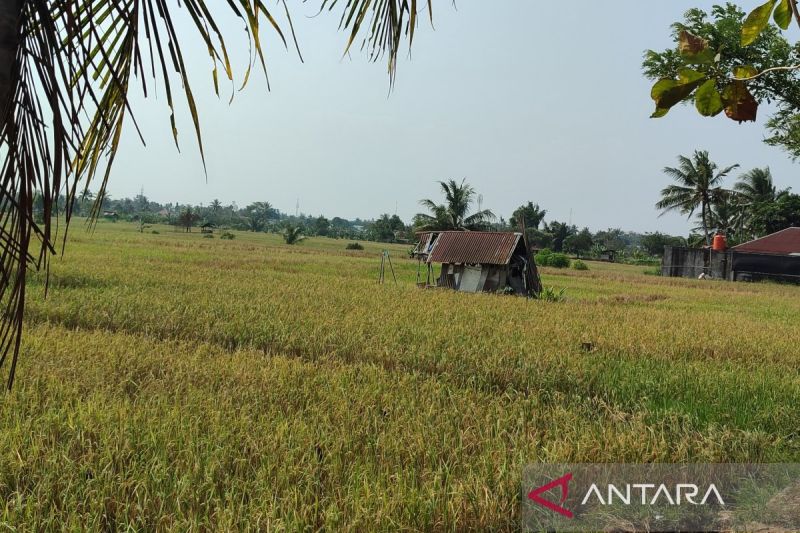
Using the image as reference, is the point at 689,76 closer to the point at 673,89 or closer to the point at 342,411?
the point at 673,89

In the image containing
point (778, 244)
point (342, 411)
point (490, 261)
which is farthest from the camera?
point (778, 244)

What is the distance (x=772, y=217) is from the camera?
107ft

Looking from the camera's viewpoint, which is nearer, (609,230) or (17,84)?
(17,84)

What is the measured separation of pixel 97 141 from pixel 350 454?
102 inches

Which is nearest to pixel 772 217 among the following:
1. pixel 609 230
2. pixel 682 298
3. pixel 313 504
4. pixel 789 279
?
pixel 789 279

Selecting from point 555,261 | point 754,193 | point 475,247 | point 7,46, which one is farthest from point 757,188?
point 7,46

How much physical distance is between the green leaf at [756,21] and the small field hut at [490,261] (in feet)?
45.1

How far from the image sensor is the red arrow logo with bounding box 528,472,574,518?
9.12 ft

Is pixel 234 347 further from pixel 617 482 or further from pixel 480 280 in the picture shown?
pixel 480 280

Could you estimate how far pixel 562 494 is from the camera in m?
2.90

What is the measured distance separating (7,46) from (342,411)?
3.54m

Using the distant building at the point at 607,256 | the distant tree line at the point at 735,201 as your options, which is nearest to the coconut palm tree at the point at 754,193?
the distant tree line at the point at 735,201

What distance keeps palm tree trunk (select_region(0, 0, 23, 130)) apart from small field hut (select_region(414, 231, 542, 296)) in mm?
14094

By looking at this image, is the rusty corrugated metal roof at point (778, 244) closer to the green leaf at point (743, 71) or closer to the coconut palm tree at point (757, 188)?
the coconut palm tree at point (757, 188)
